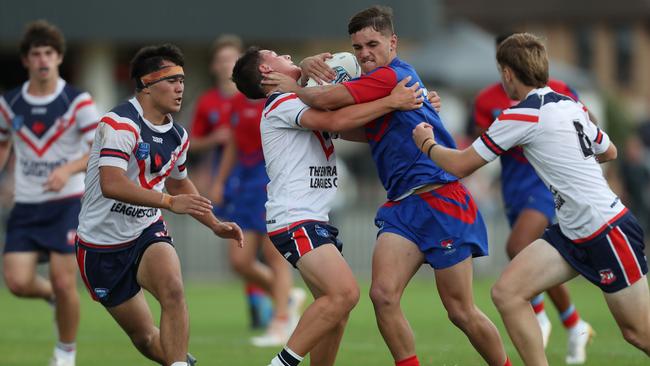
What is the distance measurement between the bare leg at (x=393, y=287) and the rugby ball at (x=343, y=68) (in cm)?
111

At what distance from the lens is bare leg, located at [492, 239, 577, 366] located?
8164 millimetres

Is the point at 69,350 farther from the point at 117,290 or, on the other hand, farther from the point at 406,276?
the point at 406,276

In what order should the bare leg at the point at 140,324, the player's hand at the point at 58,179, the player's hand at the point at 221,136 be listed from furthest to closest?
the player's hand at the point at 221,136 < the player's hand at the point at 58,179 < the bare leg at the point at 140,324

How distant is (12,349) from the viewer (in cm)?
1214

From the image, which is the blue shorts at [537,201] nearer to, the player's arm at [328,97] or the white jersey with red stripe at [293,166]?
the white jersey with red stripe at [293,166]

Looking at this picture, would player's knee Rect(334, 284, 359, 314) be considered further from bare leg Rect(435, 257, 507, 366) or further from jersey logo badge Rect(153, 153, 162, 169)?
jersey logo badge Rect(153, 153, 162, 169)

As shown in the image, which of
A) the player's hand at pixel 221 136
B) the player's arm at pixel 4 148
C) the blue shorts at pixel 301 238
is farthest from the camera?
the player's hand at pixel 221 136

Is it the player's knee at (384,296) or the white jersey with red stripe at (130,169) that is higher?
the white jersey with red stripe at (130,169)

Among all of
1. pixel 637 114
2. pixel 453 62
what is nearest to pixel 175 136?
pixel 453 62

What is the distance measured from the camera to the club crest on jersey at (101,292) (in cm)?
876

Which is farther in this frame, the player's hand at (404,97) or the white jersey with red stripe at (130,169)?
the white jersey with red stripe at (130,169)

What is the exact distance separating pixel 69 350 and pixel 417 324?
5069mm

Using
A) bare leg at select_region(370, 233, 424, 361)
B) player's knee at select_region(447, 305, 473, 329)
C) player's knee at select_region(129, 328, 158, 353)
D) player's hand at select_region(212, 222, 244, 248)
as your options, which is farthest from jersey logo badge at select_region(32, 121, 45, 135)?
player's knee at select_region(447, 305, 473, 329)

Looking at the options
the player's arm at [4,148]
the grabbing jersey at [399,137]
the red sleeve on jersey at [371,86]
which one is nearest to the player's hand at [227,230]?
the grabbing jersey at [399,137]
